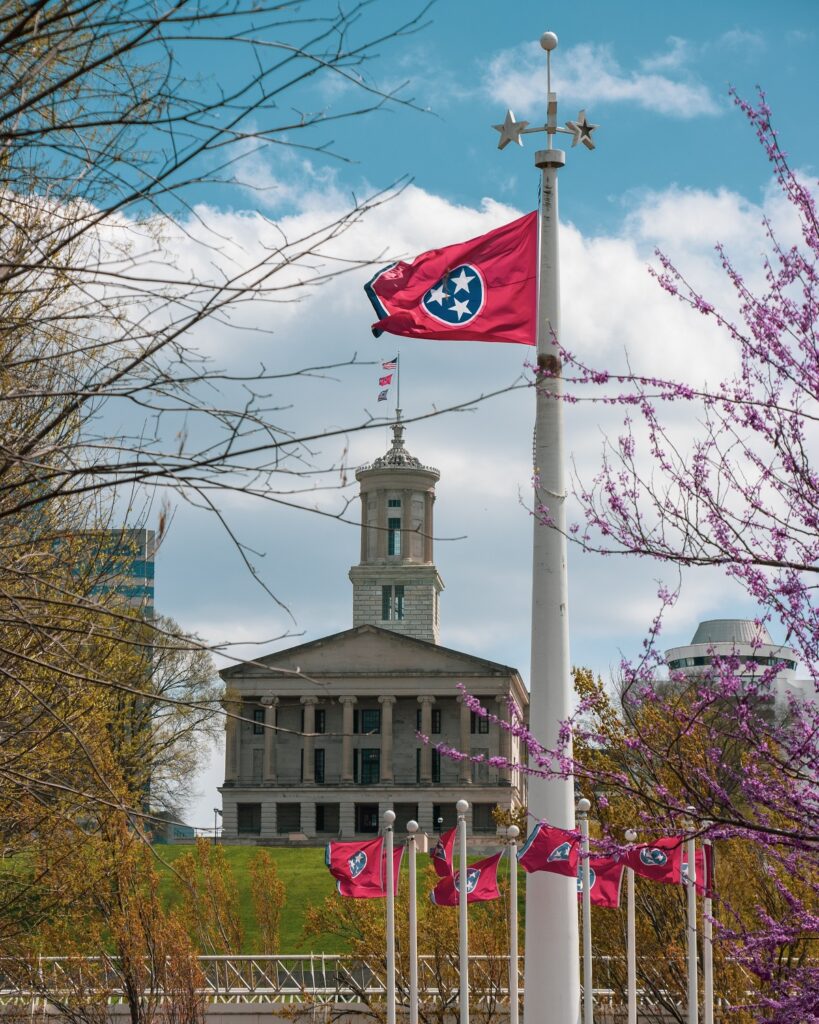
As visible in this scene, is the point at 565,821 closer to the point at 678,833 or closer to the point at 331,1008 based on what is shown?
the point at 678,833

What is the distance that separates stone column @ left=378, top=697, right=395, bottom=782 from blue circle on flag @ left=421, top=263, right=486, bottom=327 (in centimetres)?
8292

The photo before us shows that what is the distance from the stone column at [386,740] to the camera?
100 metres

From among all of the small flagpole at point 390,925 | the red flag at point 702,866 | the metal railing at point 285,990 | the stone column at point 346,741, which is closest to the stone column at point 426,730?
the stone column at point 346,741

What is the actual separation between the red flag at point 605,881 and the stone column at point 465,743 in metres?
79.9

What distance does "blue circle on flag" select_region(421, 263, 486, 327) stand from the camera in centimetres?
1791

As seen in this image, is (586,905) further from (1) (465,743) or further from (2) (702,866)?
(1) (465,743)

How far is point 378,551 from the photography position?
115 metres

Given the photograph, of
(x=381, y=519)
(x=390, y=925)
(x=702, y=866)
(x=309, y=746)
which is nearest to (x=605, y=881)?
(x=702, y=866)

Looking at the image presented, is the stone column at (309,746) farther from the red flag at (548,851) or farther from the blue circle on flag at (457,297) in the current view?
the red flag at (548,851)

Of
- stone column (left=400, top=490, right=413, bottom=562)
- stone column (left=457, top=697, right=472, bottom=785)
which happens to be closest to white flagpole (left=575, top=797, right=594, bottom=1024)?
stone column (left=457, top=697, right=472, bottom=785)

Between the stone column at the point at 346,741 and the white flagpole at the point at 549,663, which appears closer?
the white flagpole at the point at 549,663

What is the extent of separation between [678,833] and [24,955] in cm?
1793

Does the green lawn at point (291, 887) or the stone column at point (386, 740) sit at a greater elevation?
the stone column at point (386, 740)

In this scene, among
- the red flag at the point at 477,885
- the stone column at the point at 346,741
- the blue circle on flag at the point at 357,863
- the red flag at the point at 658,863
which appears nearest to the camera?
the red flag at the point at 658,863
